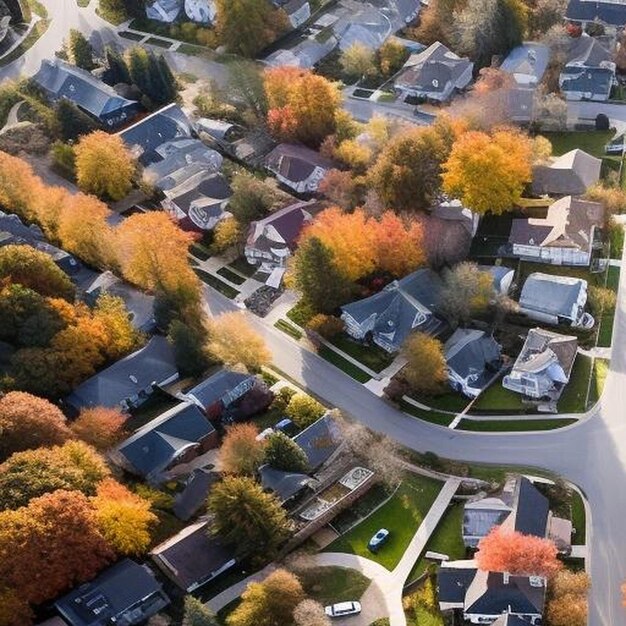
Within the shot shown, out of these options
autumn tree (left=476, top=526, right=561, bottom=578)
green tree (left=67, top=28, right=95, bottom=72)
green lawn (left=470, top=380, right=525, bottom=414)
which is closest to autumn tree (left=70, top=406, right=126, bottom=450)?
green lawn (left=470, top=380, right=525, bottom=414)

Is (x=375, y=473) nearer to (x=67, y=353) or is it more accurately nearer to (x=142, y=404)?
(x=142, y=404)

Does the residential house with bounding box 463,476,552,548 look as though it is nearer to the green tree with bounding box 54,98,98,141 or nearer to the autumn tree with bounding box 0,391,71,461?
the autumn tree with bounding box 0,391,71,461

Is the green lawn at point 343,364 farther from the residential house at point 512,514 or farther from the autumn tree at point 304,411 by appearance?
the residential house at point 512,514

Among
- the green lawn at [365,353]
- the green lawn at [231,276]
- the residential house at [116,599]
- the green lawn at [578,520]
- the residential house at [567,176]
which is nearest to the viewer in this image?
the residential house at [116,599]

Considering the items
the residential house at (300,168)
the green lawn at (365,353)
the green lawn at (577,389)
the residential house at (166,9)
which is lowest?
the green lawn at (365,353)

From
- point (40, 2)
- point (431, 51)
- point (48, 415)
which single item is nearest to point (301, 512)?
point (48, 415)

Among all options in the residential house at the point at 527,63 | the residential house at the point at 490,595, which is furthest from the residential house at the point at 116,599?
the residential house at the point at 527,63
